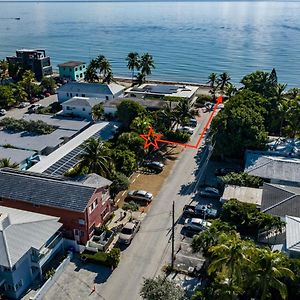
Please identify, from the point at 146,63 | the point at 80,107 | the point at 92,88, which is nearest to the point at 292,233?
the point at 80,107

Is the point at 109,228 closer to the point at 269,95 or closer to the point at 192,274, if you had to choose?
the point at 192,274

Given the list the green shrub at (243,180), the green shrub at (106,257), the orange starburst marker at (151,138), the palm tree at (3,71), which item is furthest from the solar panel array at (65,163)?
the palm tree at (3,71)

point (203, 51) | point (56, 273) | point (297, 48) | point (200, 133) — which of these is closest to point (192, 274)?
point (56, 273)

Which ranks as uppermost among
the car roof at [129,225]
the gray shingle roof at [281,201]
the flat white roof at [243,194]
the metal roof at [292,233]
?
the metal roof at [292,233]

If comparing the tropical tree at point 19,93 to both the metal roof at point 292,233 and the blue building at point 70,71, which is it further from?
the metal roof at point 292,233

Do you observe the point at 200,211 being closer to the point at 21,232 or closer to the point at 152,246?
the point at 152,246

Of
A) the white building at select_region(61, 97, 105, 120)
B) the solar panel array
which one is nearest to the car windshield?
the solar panel array
